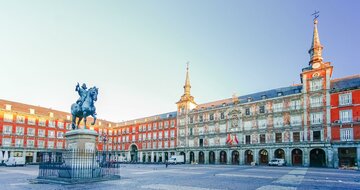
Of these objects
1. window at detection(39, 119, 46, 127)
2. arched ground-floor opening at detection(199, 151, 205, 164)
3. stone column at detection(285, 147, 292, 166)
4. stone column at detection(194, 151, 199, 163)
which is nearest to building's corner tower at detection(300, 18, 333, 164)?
stone column at detection(285, 147, 292, 166)

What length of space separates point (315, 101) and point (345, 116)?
494cm

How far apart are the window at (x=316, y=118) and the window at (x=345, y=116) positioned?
9.69 feet

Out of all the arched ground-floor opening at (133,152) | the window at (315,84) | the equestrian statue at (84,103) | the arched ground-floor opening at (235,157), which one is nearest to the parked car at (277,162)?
the arched ground-floor opening at (235,157)

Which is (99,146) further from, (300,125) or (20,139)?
(300,125)

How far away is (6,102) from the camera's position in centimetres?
5869

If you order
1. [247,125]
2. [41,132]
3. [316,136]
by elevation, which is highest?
[247,125]

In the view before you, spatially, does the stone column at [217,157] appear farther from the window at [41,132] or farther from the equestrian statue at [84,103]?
the window at [41,132]

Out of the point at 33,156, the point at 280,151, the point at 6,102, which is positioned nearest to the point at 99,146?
the point at 33,156

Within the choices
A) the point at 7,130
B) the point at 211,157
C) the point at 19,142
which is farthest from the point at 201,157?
the point at 7,130

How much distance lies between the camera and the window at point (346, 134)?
36906 mm

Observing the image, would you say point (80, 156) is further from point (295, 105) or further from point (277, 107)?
point (277, 107)

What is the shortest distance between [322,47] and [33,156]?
66.5 metres

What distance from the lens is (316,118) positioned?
40969mm

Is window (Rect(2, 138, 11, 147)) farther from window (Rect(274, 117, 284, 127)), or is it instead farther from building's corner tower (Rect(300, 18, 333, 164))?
building's corner tower (Rect(300, 18, 333, 164))
